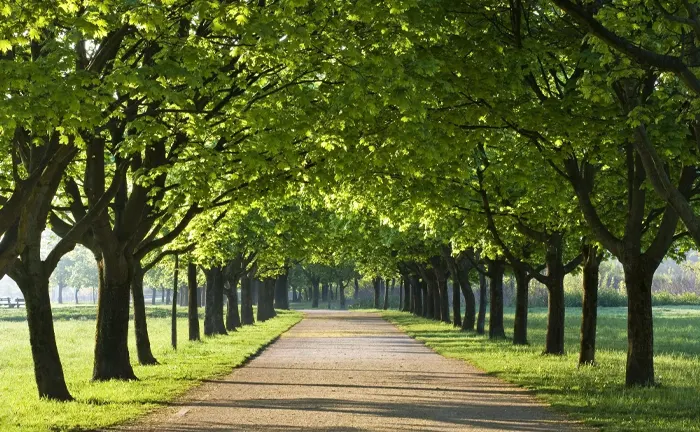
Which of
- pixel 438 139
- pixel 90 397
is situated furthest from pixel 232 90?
pixel 90 397

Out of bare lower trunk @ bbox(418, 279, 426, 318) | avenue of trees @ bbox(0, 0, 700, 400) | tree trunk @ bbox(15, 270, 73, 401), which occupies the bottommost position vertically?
bare lower trunk @ bbox(418, 279, 426, 318)

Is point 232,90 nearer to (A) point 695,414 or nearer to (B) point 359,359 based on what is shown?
(A) point 695,414

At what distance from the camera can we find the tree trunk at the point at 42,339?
15250mm

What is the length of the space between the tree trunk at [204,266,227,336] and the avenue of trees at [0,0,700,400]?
13.9 metres

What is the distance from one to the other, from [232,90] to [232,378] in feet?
21.3

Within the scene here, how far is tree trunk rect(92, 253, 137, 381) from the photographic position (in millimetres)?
18625

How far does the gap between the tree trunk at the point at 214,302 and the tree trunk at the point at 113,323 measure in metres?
19.6

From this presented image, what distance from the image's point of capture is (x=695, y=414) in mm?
13477

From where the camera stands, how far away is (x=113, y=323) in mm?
18844

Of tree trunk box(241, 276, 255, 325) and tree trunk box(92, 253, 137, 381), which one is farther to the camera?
tree trunk box(241, 276, 255, 325)

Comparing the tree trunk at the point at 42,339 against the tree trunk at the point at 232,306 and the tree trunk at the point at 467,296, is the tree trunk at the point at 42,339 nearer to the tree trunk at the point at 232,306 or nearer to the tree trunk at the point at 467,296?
the tree trunk at the point at 232,306

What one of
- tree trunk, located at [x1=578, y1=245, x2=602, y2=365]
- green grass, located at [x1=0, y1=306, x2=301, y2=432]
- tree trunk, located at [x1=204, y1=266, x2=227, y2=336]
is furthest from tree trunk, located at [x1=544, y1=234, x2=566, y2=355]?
tree trunk, located at [x1=204, y1=266, x2=227, y2=336]

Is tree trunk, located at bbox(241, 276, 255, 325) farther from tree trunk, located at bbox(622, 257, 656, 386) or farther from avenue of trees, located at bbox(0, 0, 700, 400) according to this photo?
tree trunk, located at bbox(622, 257, 656, 386)

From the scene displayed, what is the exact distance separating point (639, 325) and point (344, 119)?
7145mm
